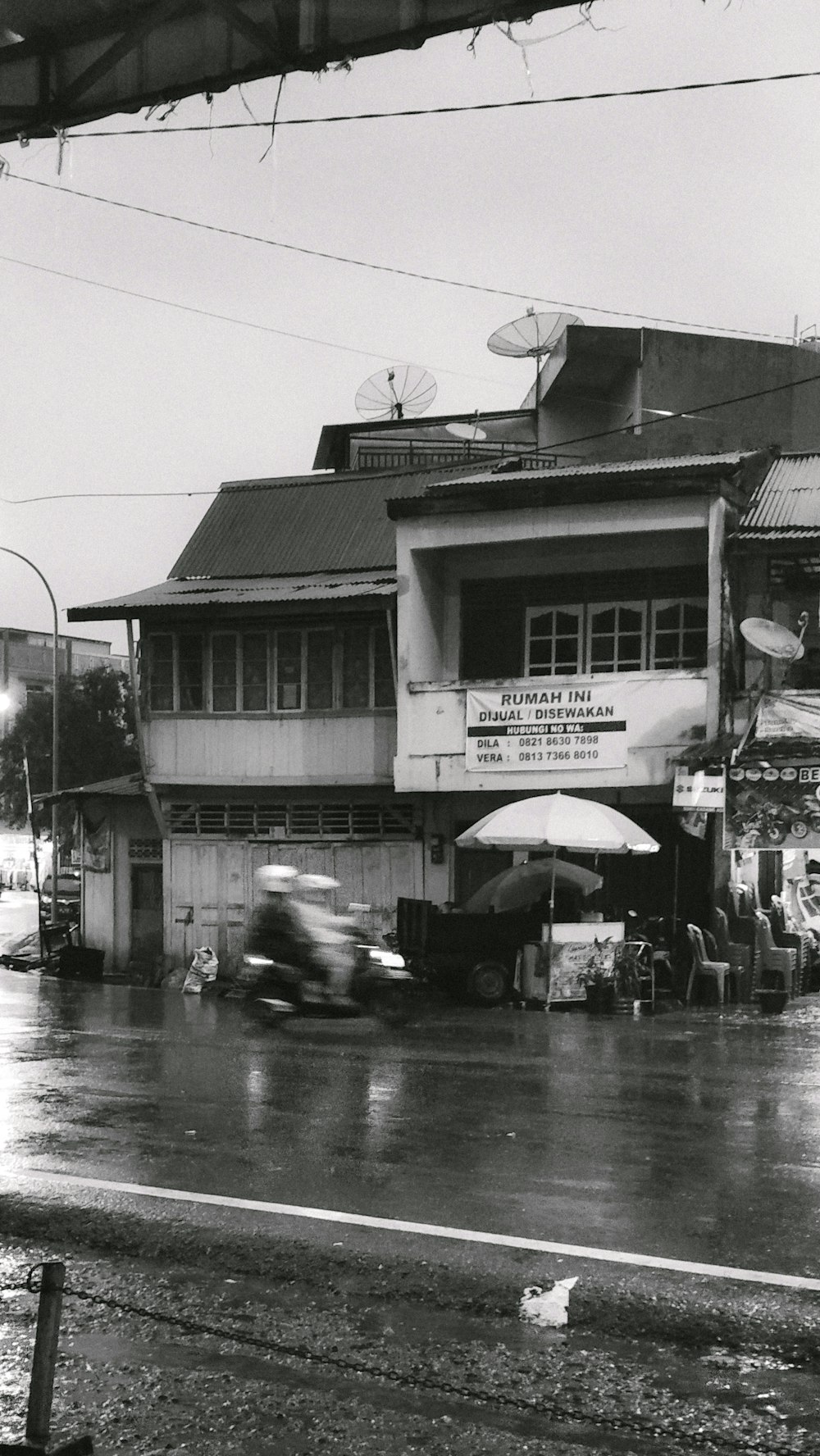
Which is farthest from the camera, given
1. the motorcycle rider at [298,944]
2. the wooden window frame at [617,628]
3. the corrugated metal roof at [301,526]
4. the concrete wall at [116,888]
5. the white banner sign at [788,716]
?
the concrete wall at [116,888]

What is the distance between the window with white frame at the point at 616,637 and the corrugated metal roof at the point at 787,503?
5.46ft

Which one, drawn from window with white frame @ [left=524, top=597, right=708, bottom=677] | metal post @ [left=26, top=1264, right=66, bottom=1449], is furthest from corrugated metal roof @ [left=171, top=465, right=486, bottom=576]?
metal post @ [left=26, top=1264, right=66, bottom=1449]

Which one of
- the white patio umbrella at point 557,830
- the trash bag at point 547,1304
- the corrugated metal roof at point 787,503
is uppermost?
the corrugated metal roof at point 787,503

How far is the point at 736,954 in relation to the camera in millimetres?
21156

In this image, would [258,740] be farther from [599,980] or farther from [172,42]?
[172,42]

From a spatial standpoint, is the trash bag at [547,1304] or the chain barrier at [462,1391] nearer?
the chain barrier at [462,1391]

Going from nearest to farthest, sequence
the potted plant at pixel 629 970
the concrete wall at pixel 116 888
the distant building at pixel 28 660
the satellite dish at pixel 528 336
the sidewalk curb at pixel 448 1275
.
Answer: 1. the sidewalk curb at pixel 448 1275
2. the potted plant at pixel 629 970
3. the concrete wall at pixel 116 888
4. the satellite dish at pixel 528 336
5. the distant building at pixel 28 660

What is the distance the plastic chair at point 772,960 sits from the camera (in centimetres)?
2108

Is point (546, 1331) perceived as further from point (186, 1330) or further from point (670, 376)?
point (670, 376)

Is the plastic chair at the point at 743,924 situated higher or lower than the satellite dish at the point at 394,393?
lower

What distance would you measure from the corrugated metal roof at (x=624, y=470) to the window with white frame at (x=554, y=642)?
2.25m

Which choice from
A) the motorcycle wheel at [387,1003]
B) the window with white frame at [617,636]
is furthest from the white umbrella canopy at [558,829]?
the window with white frame at [617,636]

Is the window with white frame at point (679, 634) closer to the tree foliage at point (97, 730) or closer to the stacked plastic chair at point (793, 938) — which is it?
the stacked plastic chair at point (793, 938)

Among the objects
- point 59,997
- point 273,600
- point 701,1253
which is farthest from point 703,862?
point 701,1253
